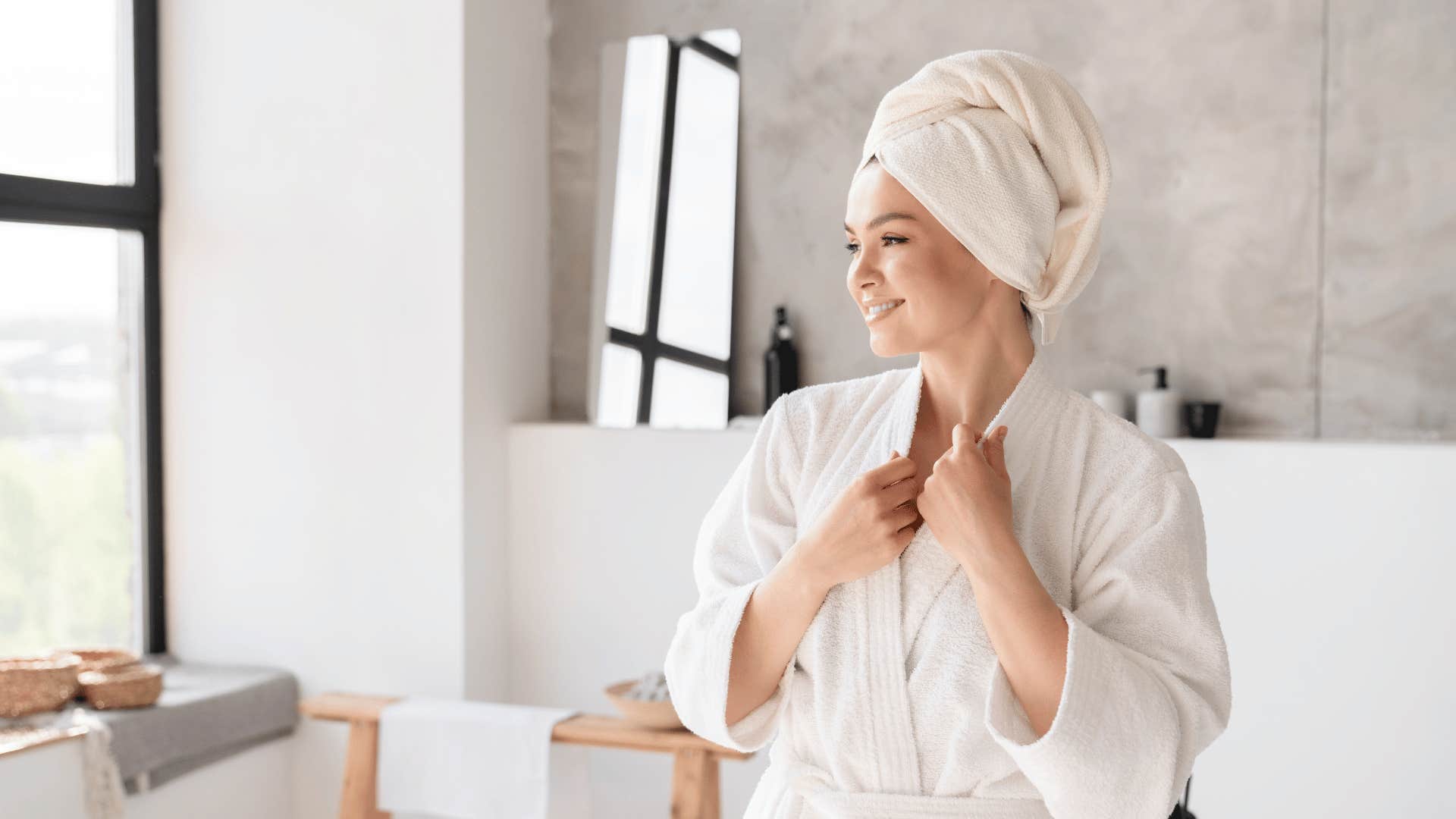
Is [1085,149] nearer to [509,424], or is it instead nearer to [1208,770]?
[1208,770]

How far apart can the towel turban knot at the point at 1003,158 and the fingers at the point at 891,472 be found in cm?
21

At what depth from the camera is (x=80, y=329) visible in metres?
3.37

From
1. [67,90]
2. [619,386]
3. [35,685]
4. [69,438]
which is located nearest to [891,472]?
[619,386]

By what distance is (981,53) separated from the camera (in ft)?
4.14

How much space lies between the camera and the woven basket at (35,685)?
2871 millimetres

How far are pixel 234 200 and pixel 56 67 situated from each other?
529 mm

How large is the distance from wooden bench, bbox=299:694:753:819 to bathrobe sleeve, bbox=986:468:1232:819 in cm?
150

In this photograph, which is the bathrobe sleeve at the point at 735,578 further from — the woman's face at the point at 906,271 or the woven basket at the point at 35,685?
the woven basket at the point at 35,685

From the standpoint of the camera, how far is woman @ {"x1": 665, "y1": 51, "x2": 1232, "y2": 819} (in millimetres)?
1173

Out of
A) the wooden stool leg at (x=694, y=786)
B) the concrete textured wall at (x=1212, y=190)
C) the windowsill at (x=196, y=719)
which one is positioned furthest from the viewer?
the windowsill at (x=196, y=719)

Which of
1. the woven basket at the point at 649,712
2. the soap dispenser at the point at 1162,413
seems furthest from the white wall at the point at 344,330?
the soap dispenser at the point at 1162,413

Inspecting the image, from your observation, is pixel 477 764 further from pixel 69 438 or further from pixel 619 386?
pixel 69 438

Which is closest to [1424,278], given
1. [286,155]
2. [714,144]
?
[714,144]

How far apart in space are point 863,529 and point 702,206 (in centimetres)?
233
